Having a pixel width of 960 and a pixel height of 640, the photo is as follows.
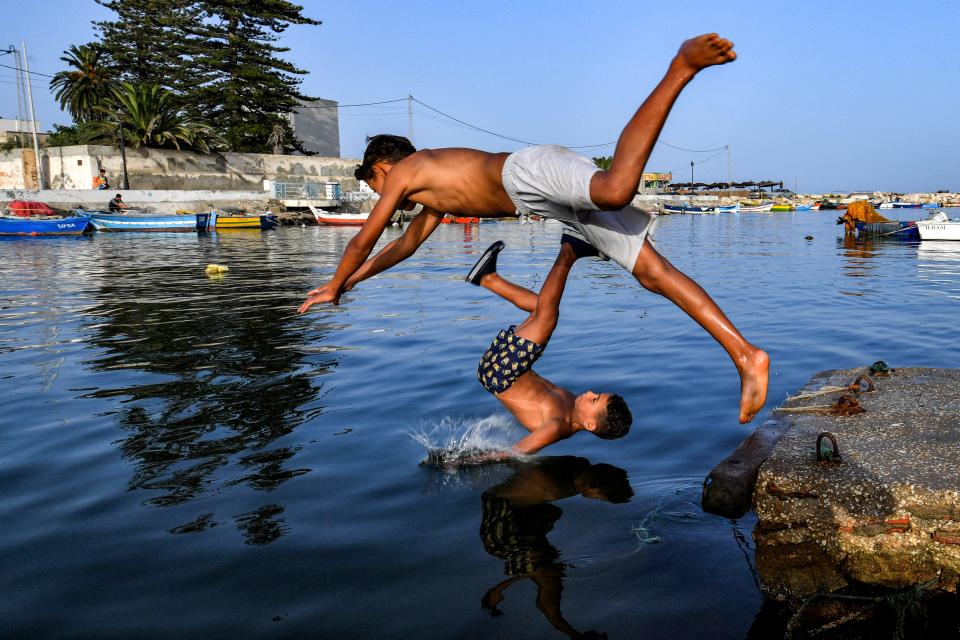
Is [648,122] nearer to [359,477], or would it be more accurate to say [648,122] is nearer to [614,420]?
[614,420]

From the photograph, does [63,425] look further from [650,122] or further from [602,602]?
[650,122]

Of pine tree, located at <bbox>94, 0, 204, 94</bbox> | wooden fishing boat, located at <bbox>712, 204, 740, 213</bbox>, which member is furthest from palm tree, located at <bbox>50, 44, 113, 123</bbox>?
wooden fishing boat, located at <bbox>712, 204, 740, 213</bbox>

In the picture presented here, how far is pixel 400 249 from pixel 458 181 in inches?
37.4

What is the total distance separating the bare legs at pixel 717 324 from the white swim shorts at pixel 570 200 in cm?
13

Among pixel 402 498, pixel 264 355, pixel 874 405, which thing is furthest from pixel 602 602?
pixel 264 355

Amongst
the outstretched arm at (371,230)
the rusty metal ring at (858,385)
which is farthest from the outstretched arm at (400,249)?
the rusty metal ring at (858,385)

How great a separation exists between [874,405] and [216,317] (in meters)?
9.79

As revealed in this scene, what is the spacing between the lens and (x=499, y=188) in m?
4.50

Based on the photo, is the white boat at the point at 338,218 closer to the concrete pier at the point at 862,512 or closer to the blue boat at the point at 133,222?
the blue boat at the point at 133,222

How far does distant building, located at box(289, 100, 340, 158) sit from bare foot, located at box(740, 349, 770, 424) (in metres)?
70.7

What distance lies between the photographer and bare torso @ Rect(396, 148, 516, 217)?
14.9 feet

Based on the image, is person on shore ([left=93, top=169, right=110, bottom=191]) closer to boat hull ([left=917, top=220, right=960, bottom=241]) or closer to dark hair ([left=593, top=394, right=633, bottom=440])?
boat hull ([left=917, top=220, right=960, bottom=241])

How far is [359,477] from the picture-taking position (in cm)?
498

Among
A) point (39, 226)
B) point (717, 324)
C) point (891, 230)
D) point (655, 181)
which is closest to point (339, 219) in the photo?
point (39, 226)
